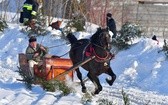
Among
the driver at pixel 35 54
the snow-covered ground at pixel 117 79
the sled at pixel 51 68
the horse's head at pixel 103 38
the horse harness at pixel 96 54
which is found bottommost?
the snow-covered ground at pixel 117 79

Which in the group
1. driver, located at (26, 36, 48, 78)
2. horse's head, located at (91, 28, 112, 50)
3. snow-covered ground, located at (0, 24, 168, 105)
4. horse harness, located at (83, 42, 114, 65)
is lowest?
snow-covered ground, located at (0, 24, 168, 105)

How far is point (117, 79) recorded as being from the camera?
16.2m

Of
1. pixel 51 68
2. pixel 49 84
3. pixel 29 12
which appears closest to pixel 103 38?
pixel 49 84

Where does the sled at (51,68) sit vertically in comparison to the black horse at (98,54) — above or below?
below

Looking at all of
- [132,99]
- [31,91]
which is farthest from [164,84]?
[31,91]

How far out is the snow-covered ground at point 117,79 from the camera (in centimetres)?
1080

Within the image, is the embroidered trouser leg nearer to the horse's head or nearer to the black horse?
the black horse

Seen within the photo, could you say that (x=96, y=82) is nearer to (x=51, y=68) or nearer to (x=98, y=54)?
(x=98, y=54)

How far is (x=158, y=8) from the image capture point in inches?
1336

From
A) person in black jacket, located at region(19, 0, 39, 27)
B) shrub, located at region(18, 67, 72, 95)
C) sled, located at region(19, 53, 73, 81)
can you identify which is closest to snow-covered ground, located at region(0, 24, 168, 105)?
shrub, located at region(18, 67, 72, 95)

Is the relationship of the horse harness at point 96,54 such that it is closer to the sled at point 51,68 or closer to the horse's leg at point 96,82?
the horse's leg at point 96,82

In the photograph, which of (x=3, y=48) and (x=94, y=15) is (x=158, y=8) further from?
(x=3, y=48)

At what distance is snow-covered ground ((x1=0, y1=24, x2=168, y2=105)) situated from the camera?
1080 cm

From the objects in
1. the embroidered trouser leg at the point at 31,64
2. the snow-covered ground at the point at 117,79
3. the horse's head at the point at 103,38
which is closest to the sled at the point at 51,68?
the embroidered trouser leg at the point at 31,64
